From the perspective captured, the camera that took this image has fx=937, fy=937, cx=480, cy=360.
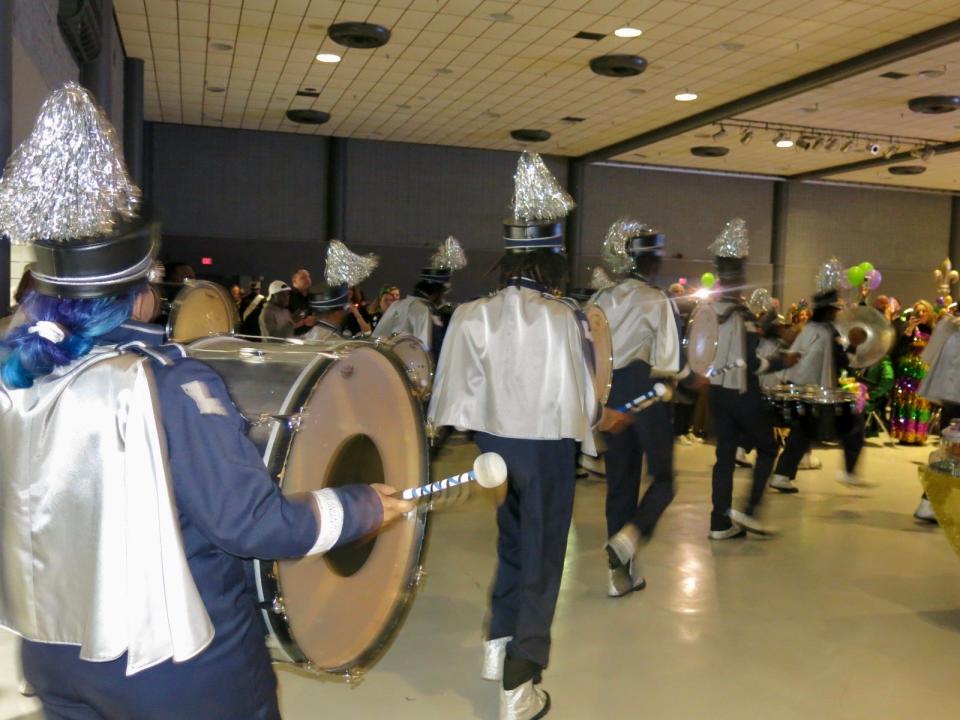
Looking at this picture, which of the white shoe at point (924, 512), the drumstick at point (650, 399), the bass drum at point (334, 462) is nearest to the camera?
the bass drum at point (334, 462)

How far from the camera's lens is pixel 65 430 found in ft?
4.40

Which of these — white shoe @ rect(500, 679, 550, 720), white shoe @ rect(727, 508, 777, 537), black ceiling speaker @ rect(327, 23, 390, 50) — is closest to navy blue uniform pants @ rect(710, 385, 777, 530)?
white shoe @ rect(727, 508, 777, 537)

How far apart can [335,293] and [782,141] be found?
10.00 m

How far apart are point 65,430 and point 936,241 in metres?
19.5

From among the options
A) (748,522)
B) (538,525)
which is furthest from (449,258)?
(538,525)

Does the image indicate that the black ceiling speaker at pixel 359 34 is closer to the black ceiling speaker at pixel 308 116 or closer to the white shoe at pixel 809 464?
the black ceiling speaker at pixel 308 116

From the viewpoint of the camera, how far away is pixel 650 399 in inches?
151

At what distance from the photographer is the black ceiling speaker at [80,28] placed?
5207 millimetres

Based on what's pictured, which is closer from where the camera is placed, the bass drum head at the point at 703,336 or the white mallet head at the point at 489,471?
the white mallet head at the point at 489,471

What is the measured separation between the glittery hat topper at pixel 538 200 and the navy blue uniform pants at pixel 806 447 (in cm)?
349

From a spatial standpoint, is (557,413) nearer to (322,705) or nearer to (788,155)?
(322,705)

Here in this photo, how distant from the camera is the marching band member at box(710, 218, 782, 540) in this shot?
4945 mm

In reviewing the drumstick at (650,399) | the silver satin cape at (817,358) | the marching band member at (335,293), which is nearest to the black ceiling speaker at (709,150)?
the silver satin cape at (817,358)

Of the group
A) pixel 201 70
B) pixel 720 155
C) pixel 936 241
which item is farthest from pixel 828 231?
pixel 201 70
